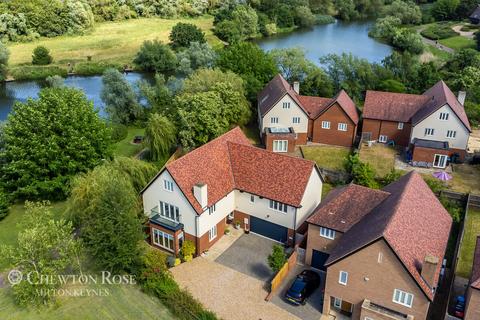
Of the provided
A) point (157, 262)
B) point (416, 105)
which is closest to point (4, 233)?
point (157, 262)

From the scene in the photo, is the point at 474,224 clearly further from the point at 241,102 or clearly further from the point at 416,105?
the point at 241,102

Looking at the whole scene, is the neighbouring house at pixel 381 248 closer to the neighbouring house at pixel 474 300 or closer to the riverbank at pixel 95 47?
the neighbouring house at pixel 474 300

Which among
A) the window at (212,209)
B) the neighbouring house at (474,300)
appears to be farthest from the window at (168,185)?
the neighbouring house at (474,300)

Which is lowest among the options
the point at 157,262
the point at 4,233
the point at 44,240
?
the point at 4,233

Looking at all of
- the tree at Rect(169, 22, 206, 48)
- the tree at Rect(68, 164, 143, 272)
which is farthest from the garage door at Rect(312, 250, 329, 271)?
the tree at Rect(169, 22, 206, 48)

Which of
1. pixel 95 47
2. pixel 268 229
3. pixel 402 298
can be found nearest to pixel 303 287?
pixel 402 298

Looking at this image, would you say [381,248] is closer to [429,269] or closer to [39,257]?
[429,269]

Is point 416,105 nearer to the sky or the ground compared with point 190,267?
nearer to the sky
